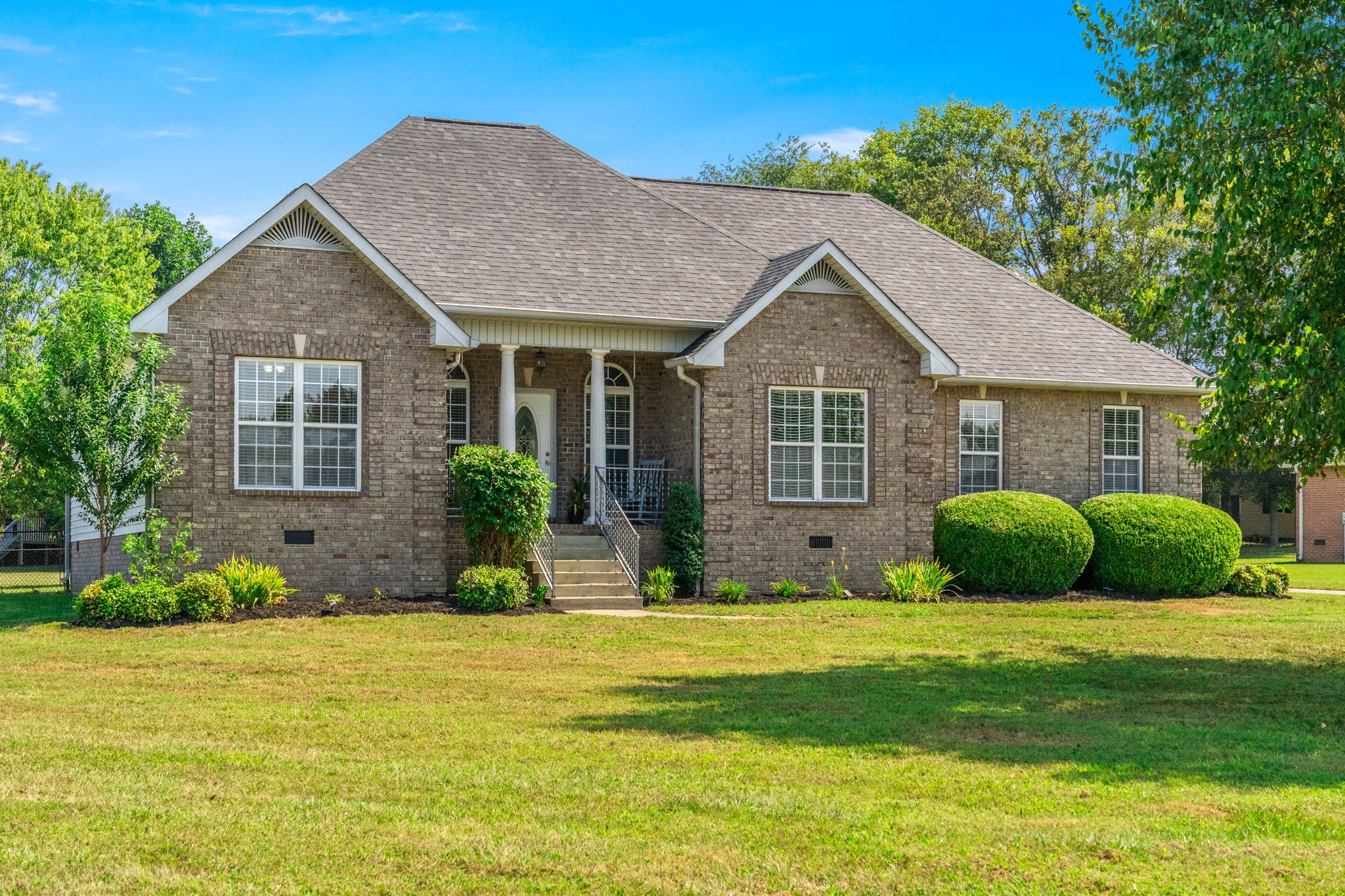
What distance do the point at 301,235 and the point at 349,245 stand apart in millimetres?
717

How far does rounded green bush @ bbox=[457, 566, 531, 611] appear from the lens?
18812 millimetres

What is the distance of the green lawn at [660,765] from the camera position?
6.28 m

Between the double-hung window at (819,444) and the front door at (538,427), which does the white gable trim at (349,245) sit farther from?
Answer: the double-hung window at (819,444)

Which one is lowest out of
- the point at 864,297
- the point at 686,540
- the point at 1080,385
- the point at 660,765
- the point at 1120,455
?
the point at 660,765

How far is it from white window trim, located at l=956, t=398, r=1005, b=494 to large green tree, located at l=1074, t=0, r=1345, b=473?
417 inches

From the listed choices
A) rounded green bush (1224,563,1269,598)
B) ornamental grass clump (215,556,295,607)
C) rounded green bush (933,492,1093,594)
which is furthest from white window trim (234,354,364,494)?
rounded green bush (1224,563,1269,598)

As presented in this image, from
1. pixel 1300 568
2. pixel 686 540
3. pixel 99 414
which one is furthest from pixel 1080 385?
pixel 99 414

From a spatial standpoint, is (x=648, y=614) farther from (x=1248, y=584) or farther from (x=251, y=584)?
(x=1248, y=584)

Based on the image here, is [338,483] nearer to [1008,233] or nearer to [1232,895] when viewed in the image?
[1232,895]

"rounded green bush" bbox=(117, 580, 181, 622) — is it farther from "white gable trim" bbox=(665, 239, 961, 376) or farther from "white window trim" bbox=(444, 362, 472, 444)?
"white gable trim" bbox=(665, 239, 961, 376)

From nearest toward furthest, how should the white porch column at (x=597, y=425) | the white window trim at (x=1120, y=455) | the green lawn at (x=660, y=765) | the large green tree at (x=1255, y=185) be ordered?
1. the green lawn at (x=660, y=765)
2. the large green tree at (x=1255, y=185)
3. the white porch column at (x=597, y=425)
4. the white window trim at (x=1120, y=455)

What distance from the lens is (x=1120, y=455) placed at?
26094mm

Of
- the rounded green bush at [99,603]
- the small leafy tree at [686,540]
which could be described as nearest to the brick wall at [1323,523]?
the small leafy tree at [686,540]

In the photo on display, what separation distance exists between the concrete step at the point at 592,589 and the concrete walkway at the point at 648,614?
1.42 feet
